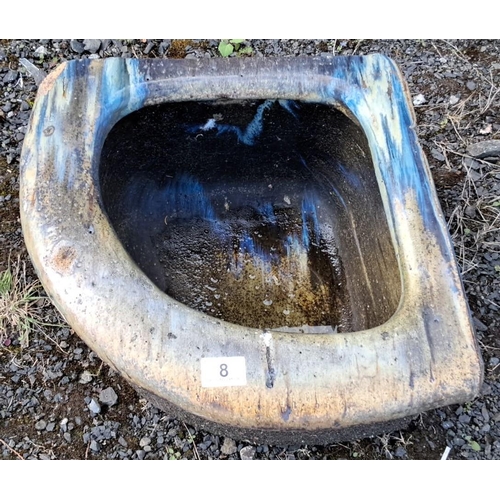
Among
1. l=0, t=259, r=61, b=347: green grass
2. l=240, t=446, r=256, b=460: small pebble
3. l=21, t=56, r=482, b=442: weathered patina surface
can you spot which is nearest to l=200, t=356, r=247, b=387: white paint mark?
l=21, t=56, r=482, b=442: weathered patina surface

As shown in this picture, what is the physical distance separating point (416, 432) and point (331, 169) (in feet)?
2.65

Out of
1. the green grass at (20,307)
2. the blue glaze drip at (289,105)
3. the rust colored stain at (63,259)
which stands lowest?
the green grass at (20,307)

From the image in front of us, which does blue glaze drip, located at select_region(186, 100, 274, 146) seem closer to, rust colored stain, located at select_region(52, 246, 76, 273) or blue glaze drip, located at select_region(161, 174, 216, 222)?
blue glaze drip, located at select_region(161, 174, 216, 222)

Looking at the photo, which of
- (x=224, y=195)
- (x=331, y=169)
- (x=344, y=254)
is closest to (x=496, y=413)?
(x=344, y=254)

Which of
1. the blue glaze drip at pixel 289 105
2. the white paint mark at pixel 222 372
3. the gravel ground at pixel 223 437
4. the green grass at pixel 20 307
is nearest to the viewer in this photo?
the white paint mark at pixel 222 372

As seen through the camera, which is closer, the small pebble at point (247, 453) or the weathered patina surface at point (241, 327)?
the weathered patina surface at point (241, 327)

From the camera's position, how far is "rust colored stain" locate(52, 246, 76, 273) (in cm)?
112

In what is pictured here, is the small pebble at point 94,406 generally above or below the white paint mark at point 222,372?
below

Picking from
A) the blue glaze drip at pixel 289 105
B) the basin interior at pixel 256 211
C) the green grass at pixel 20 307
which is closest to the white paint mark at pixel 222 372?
the basin interior at pixel 256 211

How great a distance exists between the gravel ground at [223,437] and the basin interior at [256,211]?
0.35 metres

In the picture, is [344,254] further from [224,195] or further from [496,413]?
[496,413]

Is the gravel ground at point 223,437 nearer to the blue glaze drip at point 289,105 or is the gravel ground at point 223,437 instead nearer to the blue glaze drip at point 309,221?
the blue glaze drip at point 309,221

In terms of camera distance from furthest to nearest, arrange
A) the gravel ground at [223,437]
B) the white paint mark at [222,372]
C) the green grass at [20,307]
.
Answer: the green grass at [20,307] < the gravel ground at [223,437] < the white paint mark at [222,372]

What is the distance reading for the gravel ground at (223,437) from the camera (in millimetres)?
1594
